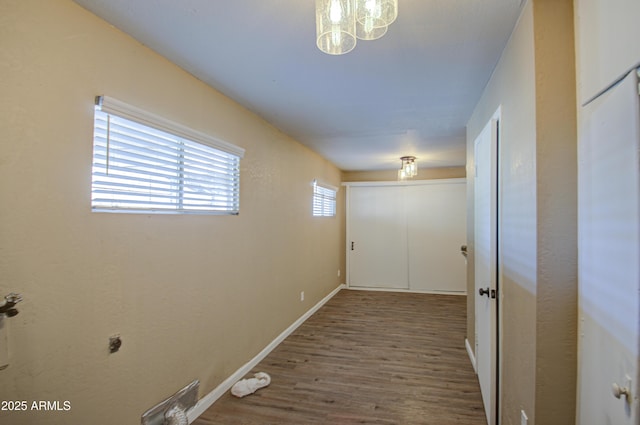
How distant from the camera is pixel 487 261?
212 centimetres

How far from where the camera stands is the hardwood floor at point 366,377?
2234 mm

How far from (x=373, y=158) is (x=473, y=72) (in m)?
2.96

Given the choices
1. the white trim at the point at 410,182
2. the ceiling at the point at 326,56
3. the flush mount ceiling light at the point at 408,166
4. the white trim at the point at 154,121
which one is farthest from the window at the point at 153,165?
the white trim at the point at 410,182

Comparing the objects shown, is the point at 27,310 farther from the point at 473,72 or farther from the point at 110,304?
the point at 473,72

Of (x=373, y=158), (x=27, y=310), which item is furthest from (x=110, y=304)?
(x=373, y=158)

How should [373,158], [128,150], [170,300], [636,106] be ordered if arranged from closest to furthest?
[636,106]
[128,150]
[170,300]
[373,158]

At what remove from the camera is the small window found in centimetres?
487

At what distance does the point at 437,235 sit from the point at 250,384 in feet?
15.0

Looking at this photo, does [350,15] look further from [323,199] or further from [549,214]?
[323,199]

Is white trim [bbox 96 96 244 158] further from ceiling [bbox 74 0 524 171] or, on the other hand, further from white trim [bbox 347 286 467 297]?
white trim [bbox 347 286 467 297]

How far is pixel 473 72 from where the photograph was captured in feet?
6.91

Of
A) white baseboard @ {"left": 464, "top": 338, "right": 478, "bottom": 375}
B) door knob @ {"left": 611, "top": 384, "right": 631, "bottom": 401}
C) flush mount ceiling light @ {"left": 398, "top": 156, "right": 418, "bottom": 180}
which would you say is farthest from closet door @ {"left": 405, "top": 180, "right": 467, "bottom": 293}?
door knob @ {"left": 611, "top": 384, "right": 631, "bottom": 401}

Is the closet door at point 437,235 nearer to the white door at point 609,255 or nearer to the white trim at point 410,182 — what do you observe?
the white trim at point 410,182

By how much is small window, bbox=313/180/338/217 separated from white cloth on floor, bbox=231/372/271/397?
2.58 metres
